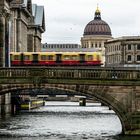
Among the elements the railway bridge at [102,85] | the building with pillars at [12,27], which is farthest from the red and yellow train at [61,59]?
the railway bridge at [102,85]

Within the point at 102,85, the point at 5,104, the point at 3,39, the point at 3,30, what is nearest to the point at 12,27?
the point at 5,104

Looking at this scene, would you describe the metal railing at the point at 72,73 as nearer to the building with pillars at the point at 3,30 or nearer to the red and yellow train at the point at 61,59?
the red and yellow train at the point at 61,59

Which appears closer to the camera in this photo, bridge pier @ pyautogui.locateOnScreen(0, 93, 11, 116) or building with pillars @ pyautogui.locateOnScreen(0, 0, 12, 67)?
building with pillars @ pyautogui.locateOnScreen(0, 0, 12, 67)

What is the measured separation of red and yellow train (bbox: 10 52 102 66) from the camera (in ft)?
362

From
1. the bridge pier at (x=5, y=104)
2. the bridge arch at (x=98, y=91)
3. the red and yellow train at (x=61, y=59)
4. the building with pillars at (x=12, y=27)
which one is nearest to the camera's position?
the bridge arch at (x=98, y=91)

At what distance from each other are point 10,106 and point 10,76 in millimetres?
53797

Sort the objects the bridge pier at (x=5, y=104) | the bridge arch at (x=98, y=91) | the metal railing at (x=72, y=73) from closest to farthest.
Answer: the bridge arch at (x=98, y=91), the metal railing at (x=72, y=73), the bridge pier at (x=5, y=104)

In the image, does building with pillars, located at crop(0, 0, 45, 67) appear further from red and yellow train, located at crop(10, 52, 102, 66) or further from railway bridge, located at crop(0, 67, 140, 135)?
railway bridge, located at crop(0, 67, 140, 135)

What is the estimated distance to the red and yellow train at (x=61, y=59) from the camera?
11019 centimetres

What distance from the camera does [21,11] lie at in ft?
574

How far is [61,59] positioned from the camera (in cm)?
11100

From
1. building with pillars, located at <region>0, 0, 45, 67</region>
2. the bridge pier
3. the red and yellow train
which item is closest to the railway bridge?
the red and yellow train

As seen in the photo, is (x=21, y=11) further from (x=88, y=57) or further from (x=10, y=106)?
(x=88, y=57)

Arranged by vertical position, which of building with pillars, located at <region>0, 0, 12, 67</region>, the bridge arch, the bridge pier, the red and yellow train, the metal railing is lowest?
the bridge pier
